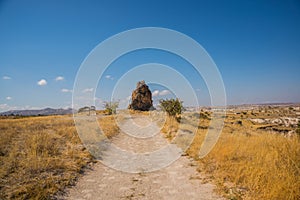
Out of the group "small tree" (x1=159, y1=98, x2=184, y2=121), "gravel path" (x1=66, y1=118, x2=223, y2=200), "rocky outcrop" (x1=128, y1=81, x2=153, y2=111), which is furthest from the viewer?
"rocky outcrop" (x1=128, y1=81, x2=153, y2=111)

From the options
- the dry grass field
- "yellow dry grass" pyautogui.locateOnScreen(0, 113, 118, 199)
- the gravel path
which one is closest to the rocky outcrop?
"yellow dry grass" pyautogui.locateOnScreen(0, 113, 118, 199)

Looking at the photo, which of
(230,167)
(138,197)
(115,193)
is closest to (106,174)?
(115,193)

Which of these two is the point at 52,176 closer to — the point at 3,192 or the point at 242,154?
the point at 3,192

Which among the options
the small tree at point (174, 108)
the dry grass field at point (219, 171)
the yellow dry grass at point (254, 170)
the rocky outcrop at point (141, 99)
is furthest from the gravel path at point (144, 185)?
the rocky outcrop at point (141, 99)

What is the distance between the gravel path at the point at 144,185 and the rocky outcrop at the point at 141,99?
46157 millimetres

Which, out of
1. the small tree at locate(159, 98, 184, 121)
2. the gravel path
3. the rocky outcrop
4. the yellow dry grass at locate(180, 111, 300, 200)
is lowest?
the gravel path

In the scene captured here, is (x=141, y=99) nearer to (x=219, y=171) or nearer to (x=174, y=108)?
(x=174, y=108)

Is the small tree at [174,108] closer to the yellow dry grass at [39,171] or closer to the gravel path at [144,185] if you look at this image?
the yellow dry grass at [39,171]

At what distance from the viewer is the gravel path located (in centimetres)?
399

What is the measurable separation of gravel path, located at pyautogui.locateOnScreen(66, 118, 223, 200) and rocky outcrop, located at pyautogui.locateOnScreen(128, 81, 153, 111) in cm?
4616

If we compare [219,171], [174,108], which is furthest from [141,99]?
[219,171]

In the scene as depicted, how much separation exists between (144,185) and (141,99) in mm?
48238

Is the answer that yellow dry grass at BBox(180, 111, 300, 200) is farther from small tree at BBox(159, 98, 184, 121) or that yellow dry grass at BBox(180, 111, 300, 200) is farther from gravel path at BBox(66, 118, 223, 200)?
small tree at BBox(159, 98, 184, 121)

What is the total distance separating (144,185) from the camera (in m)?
4.60
